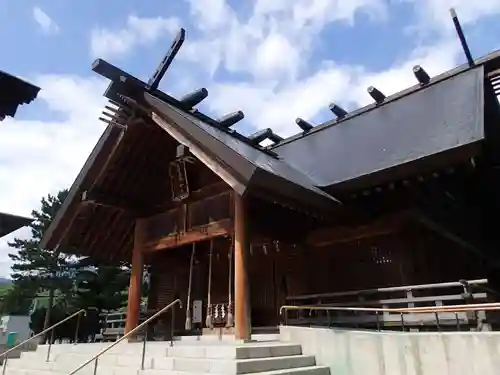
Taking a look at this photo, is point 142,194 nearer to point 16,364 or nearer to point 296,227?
point 296,227

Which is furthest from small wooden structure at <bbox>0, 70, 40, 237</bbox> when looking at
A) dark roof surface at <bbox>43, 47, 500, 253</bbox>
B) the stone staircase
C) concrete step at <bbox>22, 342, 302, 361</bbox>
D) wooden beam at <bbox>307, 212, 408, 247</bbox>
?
wooden beam at <bbox>307, 212, 408, 247</bbox>

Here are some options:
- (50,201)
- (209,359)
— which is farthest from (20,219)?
(50,201)

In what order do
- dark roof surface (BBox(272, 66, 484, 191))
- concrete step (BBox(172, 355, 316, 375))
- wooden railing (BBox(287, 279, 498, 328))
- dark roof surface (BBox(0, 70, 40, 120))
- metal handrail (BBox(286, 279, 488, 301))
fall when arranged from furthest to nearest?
dark roof surface (BBox(272, 66, 484, 191))
wooden railing (BBox(287, 279, 498, 328))
metal handrail (BBox(286, 279, 488, 301))
concrete step (BBox(172, 355, 316, 375))
dark roof surface (BBox(0, 70, 40, 120))

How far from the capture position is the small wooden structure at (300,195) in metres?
7.38

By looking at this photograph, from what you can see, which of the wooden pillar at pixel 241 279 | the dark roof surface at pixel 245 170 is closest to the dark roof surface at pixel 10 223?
the dark roof surface at pixel 245 170

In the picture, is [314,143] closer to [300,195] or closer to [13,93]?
[300,195]

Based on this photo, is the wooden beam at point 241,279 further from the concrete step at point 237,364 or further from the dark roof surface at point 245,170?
the concrete step at point 237,364

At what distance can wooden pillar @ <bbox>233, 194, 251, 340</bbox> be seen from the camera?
22.0 feet

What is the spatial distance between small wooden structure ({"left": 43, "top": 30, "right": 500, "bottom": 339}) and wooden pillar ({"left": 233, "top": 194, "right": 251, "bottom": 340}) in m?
0.02

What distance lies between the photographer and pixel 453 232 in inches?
333

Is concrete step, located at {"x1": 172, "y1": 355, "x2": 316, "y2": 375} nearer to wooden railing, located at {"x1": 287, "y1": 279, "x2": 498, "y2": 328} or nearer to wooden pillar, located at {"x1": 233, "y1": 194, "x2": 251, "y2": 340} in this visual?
wooden pillar, located at {"x1": 233, "y1": 194, "x2": 251, "y2": 340}

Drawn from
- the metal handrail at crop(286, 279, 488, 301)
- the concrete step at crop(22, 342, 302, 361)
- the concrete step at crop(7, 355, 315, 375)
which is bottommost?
the concrete step at crop(7, 355, 315, 375)

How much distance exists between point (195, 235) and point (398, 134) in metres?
4.89

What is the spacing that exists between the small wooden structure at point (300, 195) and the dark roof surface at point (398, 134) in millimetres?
43
